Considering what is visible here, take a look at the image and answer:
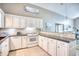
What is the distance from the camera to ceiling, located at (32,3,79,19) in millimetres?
1682

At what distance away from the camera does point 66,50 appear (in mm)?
1627

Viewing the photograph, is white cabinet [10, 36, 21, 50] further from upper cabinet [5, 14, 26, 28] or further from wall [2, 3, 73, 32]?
wall [2, 3, 73, 32]

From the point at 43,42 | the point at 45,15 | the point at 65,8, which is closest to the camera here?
the point at 65,8

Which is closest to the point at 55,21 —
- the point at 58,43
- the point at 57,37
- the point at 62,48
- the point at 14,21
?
the point at 57,37

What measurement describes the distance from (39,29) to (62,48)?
0.64 m

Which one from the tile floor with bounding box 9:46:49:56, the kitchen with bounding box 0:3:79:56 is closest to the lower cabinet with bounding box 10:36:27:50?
the kitchen with bounding box 0:3:79:56

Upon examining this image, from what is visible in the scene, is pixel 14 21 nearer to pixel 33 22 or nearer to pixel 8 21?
pixel 8 21

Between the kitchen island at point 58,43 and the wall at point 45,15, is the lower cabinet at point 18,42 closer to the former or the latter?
the kitchen island at point 58,43

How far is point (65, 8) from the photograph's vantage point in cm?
170

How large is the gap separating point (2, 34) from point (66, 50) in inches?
59.9

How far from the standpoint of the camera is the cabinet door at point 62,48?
1639 millimetres

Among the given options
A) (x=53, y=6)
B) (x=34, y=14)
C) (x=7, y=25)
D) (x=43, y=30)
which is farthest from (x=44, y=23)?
(x=7, y=25)

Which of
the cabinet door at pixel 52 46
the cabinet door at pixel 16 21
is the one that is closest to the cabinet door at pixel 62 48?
the cabinet door at pixel 52 46

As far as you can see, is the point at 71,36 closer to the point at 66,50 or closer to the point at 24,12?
the point at 66,50
